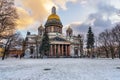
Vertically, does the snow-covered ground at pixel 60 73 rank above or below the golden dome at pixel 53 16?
below

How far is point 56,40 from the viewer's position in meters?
105

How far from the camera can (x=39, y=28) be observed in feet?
380

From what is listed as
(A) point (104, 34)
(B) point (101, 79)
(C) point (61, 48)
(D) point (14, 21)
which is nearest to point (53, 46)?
(C) point (61, 48)

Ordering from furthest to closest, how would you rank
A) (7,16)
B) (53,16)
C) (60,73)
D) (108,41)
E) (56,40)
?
(53,16)
(56,40)
(108,41)
(7,16)
(60,73)

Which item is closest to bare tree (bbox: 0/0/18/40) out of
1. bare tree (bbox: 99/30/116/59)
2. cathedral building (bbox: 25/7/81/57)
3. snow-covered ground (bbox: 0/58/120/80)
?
snow-covered ground (bbox: 0/58/120/80)

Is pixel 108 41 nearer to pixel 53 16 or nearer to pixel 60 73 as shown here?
pixel 53 16

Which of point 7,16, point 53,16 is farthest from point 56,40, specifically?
point 7,16

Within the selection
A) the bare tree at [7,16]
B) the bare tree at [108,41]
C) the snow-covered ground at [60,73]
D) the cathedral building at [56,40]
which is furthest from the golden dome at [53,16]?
the snow-covered ground at [60,73]

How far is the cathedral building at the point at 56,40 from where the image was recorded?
10381cm

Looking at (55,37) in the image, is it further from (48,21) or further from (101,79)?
(101,79)

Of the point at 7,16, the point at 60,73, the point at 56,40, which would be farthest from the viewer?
the point at 56,40

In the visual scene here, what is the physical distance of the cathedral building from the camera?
341 ft

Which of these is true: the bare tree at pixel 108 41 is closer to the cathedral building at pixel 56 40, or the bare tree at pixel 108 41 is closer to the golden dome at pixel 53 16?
the cathedral building at pixel 56 40

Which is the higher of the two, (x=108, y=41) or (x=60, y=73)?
(x=108, y=41)
